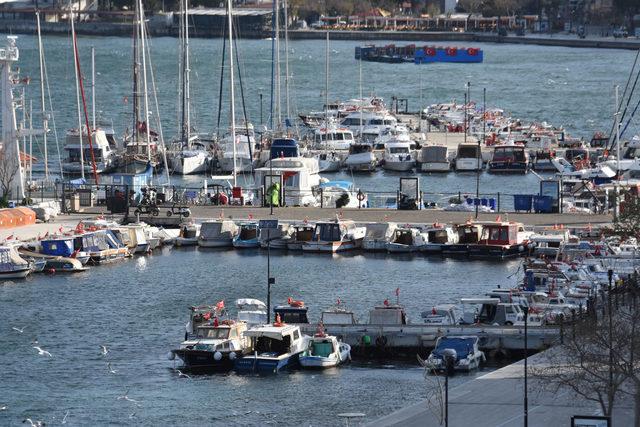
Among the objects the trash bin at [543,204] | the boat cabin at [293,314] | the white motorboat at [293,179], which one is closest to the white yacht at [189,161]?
the white motorboat at [293,179]

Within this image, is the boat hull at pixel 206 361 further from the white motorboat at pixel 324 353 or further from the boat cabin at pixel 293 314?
the boat cabin at pixel 293 314

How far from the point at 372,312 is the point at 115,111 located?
221ft

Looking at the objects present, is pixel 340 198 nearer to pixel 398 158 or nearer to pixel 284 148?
pixel 284 148

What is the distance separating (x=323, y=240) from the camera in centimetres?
5125

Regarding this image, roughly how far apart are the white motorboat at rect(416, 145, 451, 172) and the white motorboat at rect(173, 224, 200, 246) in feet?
69.4

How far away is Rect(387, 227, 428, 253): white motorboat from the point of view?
50.8 m

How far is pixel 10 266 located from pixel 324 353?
1252 cm

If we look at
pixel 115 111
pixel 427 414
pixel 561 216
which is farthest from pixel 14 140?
pixel 115 111

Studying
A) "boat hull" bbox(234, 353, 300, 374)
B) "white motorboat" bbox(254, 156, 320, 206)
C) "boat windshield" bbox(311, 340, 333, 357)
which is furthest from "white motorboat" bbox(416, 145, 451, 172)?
"boat hull" bbox(234, 353, 300, 374)

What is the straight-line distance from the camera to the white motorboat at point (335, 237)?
51.1 meters

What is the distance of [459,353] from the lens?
36531 mm

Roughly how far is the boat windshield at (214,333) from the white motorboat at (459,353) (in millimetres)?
4035

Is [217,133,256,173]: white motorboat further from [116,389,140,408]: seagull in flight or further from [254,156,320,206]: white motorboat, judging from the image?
[116,389,140,408]: seagull in flight

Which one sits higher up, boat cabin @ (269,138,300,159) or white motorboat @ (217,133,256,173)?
boat cabin @ (269,138,300,159)
